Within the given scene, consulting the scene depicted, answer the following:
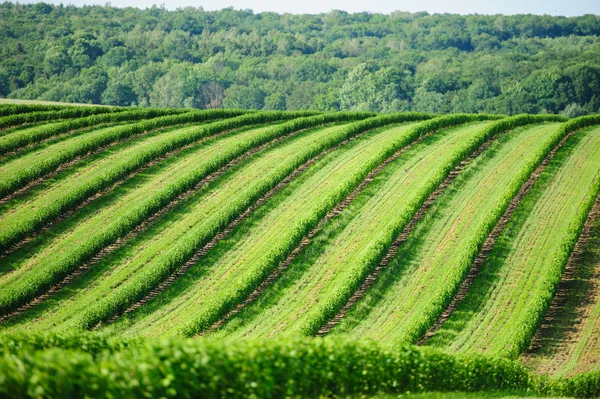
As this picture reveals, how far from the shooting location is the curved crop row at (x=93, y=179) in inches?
1635

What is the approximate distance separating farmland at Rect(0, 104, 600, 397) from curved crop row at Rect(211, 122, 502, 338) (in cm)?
16

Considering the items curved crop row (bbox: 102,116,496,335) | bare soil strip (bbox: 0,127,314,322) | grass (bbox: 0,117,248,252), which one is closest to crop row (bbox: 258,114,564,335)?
curved crop row (bbox: 102,116,496,335)

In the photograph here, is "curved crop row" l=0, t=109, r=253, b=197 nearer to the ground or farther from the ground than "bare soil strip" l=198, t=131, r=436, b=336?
farther from the ground

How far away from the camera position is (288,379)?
61.9 feet

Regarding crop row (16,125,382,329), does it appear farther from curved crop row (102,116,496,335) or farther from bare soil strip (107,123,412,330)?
curved crop row (102,116,496,335)

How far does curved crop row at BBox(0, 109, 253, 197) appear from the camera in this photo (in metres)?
47.3

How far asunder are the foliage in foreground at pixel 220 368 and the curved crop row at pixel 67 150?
3012 cm

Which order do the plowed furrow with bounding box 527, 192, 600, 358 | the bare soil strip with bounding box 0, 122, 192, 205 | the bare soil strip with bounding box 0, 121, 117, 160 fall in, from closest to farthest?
the plowed furrow with bounding box 527, 192, 600, 358
the bare soil strip with bounding box 0, 122, 192, 205
the bare soil strip with bounding box 0, 121, 117, 160

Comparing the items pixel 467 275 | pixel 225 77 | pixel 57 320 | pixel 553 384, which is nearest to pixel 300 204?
pixel 467 275

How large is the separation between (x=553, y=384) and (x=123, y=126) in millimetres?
46164

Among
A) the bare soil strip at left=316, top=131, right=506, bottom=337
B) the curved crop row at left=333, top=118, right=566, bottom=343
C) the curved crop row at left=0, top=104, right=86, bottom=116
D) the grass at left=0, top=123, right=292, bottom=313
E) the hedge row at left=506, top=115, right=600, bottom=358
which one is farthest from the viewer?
the curved crop row at left=0, top=104, right=86, bottom=116

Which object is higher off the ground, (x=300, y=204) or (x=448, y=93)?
(x=448, y=93)

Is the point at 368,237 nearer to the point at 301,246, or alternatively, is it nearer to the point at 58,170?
the point at 301,246

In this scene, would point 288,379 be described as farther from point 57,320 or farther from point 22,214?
point 22,214
